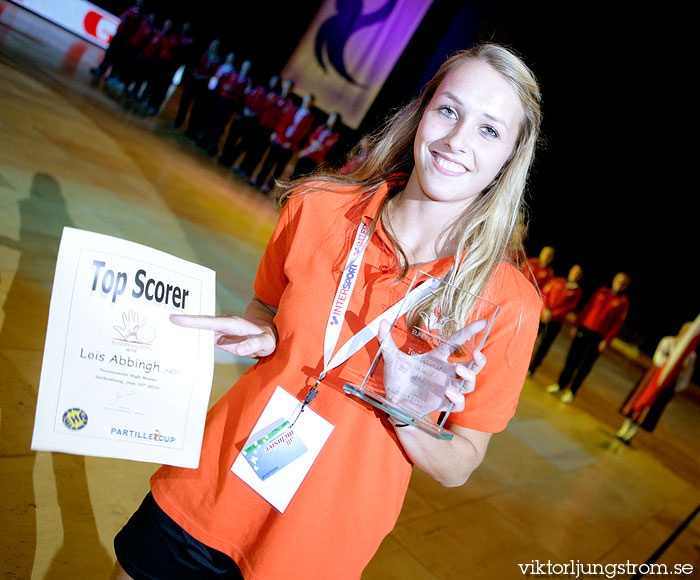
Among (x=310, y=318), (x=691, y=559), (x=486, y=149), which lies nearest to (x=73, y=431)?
(x=310, y=318)

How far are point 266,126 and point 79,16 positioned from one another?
36.4 ft

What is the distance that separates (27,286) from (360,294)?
2987mm

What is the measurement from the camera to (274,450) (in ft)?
3.68

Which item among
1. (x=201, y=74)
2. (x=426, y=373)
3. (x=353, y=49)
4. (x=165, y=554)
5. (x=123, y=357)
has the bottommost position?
(x=165, y=554)

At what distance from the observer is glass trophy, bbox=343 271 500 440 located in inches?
39.2

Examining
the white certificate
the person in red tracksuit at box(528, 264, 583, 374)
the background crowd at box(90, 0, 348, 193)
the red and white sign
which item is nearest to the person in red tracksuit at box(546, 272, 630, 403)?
the person in red tracksuit at box(528, 264, 583, 374)

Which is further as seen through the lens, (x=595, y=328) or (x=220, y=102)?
(x=220, y=102)

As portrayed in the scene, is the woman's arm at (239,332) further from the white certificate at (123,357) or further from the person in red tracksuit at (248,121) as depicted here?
the person in red tracksuit at (248,121)

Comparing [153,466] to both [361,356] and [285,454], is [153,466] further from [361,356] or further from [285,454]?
[361,356]

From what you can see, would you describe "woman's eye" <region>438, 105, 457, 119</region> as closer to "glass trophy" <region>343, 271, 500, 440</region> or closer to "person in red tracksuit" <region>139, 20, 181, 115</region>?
"glass trophy" <region>343, 271, 500, 440</region>

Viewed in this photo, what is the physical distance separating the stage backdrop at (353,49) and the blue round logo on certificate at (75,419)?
14.4 metres

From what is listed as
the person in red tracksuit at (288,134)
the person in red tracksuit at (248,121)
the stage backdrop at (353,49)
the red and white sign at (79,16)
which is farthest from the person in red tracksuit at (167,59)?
the red and white sign at (79,16)

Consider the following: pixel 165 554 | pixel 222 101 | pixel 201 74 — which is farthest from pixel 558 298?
→ pixel 201 74

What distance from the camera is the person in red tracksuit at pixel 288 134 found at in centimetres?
1195
